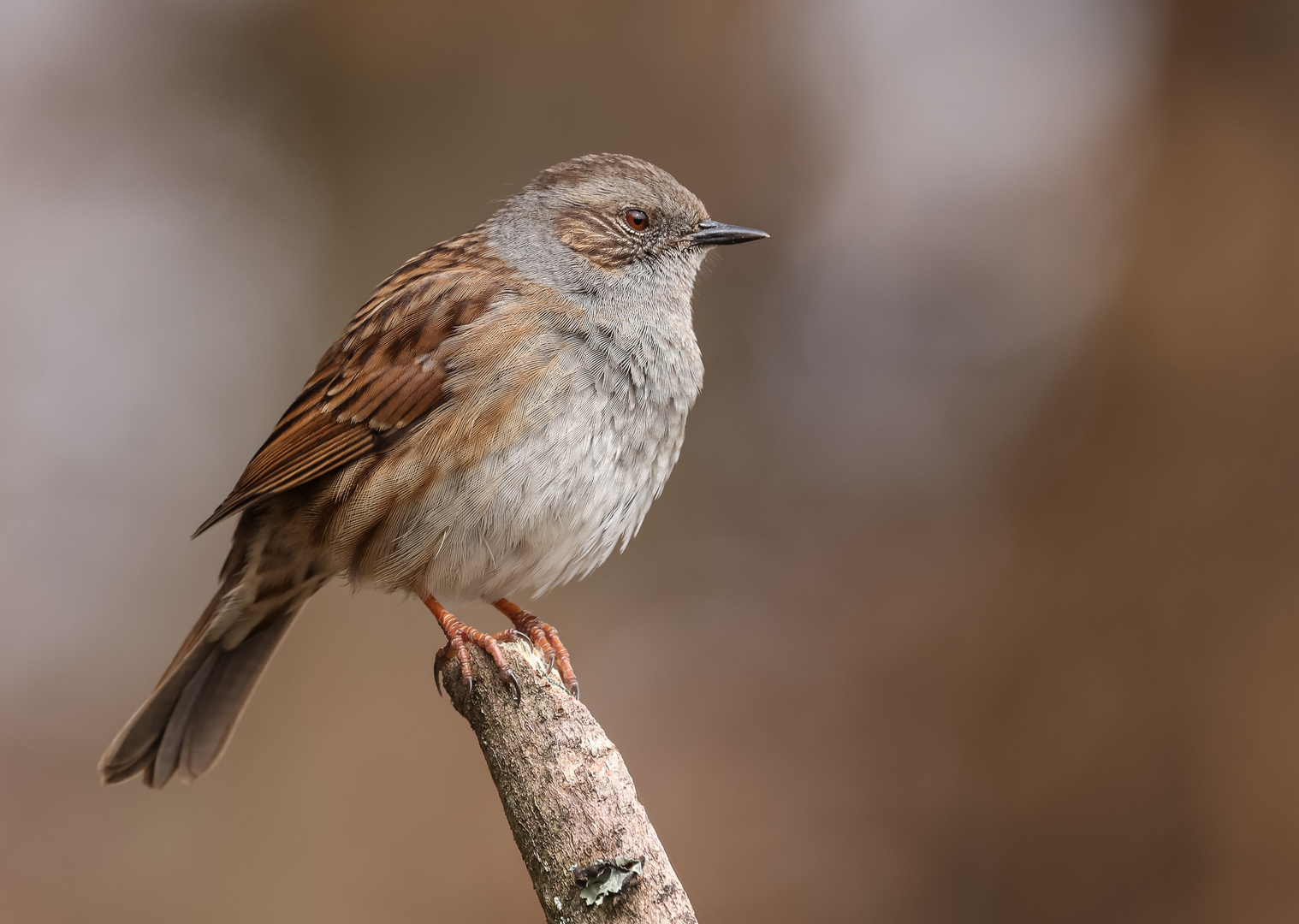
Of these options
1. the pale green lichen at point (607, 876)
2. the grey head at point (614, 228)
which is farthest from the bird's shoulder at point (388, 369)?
the pale green lichen at point (607, 876)

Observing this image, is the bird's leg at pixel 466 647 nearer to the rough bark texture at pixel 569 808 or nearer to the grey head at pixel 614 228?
the rough bark texture at pixel 569 808

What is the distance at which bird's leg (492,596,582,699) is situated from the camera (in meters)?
3.46

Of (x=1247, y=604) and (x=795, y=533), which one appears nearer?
(x=1247, y=604)

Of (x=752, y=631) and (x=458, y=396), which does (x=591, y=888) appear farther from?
(x=752, y=631)

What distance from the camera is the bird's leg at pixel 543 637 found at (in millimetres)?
3465

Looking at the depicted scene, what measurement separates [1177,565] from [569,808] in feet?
15.5

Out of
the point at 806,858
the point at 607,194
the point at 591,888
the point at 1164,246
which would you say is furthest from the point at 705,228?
the point at 806,858

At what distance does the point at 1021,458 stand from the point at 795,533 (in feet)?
5.00

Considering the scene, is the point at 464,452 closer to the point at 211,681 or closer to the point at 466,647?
the point at 466,647

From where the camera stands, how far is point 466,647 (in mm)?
3100

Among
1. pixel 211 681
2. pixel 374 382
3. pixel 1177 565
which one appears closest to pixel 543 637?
pixel 374 382

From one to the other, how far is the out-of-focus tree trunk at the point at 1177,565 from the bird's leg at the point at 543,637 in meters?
3.43

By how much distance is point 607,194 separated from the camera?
4.37 meters

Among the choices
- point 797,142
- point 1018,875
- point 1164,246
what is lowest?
point 1018,875
